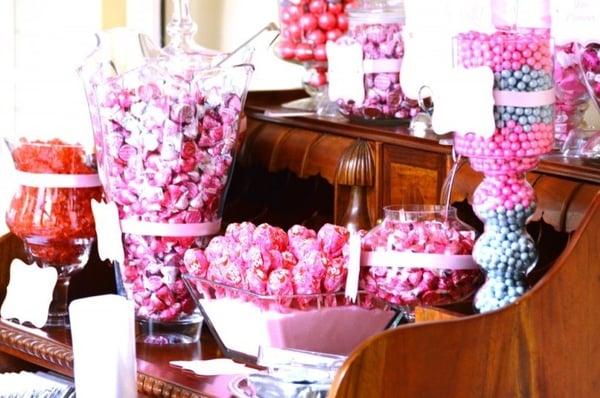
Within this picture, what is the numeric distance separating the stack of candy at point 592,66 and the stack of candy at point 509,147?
150 mm

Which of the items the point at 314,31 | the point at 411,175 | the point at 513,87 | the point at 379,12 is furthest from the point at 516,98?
the point at 314,31

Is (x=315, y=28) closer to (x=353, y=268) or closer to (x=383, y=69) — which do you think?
(x=383, y=69)

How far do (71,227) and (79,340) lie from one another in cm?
43

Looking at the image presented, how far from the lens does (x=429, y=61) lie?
6.07 ft

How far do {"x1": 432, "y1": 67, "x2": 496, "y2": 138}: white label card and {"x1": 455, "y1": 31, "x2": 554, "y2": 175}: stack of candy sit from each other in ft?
0.05

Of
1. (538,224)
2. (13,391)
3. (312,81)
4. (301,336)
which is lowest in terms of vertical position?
(13,391)

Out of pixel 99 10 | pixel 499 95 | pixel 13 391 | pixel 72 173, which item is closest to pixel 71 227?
pixel 72 173

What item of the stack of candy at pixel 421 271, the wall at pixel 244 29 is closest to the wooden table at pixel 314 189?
the stack of candy at pixel 421 271

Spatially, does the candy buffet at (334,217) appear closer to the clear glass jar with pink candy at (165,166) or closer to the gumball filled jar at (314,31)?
the clear glass jar with pink candy at (165,166)

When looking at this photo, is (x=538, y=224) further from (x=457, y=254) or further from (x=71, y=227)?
(x=71, y=227)

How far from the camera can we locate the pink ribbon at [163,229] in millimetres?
1704

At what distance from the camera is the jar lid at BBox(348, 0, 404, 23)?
197 centimetres

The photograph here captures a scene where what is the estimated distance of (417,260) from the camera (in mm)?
1521

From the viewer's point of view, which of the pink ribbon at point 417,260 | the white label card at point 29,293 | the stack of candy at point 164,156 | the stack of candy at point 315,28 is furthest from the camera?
the stack of candy at point 315,28
